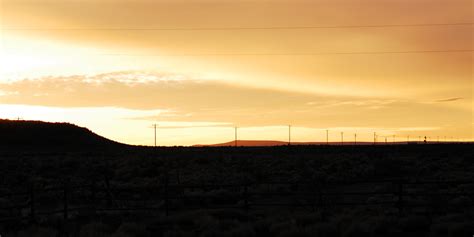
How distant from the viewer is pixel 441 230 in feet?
68.0

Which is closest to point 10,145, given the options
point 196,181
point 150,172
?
point 150,172

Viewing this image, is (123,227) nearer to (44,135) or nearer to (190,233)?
(190,233)

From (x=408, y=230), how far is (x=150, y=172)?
136ft

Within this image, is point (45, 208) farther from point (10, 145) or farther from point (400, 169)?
point (10, 145)

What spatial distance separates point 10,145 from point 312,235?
17493 centimetres

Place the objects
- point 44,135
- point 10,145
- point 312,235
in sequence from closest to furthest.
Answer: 1. point 312,235
2. point 10,145
3. point 44,135

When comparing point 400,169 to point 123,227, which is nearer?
point 123,227

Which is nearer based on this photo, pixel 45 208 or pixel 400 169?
pixel 45 208

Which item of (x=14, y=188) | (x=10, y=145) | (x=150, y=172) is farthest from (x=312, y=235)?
(x=10, y=145)

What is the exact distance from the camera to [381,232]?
21000 millimetres

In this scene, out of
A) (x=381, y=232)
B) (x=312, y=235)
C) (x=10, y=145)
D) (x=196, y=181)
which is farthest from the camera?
(x=10, y=145)

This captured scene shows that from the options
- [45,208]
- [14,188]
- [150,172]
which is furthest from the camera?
[150,172]

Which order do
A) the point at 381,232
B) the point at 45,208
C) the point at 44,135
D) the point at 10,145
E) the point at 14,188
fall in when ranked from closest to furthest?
the point at 381,232
the point at 45,208
the point at 14,188
the point at 10,145
the point at 44,135

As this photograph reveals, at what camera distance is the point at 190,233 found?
2061 centimetres
